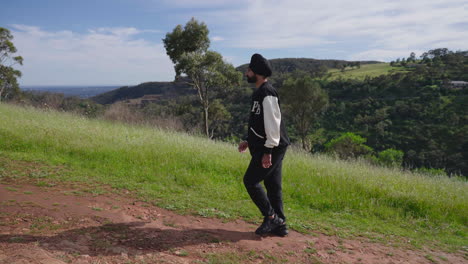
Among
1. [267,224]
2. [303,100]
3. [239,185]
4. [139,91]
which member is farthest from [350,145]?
[139,91]

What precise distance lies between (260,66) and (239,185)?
11.0 feet

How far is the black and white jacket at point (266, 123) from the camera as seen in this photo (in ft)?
10.8

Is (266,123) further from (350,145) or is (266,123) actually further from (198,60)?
(350,145)

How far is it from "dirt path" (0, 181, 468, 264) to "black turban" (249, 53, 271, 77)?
6.58 ft

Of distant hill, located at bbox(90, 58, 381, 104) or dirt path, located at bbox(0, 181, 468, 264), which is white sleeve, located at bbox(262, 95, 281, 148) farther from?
distant hill, located at bbox(90, 58, 381, 104)

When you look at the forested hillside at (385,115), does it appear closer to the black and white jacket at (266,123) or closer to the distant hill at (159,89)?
the black and white jacket at (266,123)

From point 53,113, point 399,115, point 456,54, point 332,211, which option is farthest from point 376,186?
point 456,54

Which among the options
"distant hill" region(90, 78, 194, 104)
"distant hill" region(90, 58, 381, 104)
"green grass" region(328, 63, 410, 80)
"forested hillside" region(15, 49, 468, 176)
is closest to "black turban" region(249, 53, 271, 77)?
"forested hillside" region(15, 49, 468, 176)

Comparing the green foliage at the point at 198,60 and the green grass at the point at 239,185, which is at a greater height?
the green foliage at the point at 198,60

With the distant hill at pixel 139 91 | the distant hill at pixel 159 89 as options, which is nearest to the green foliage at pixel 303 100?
the distant hill at pixel 159 89

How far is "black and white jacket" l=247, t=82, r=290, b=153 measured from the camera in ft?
10.8

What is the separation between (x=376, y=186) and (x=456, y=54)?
371 ft

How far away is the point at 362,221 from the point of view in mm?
5031

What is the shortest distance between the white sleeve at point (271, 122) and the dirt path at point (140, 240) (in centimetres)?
122
